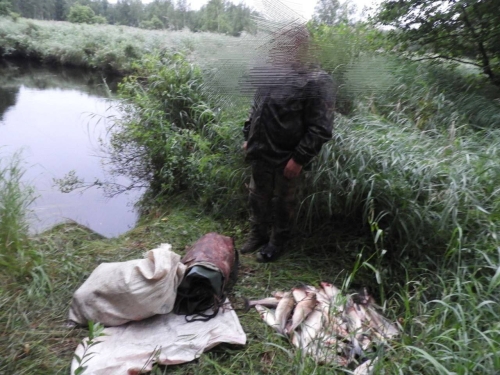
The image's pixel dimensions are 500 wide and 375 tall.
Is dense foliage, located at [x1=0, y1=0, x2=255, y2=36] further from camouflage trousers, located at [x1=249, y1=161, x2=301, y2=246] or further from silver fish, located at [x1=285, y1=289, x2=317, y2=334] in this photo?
silver fish, located at [x1=285, y1=289, x2=317, y2=334]

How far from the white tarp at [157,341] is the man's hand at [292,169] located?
97cm

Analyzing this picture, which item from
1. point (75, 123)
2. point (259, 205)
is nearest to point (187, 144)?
point (259, 205)

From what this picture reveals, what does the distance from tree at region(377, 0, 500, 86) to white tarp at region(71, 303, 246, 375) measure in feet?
10.7

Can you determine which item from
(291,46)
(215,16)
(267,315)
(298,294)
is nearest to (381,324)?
(298,294)

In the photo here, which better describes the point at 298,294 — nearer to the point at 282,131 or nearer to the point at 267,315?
the point at 267,315

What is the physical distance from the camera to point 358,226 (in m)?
2.84

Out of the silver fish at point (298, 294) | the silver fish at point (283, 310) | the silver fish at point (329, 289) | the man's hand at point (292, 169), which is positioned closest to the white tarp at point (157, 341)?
the silver fish at point (283, 310)

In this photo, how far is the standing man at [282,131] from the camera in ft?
6.89

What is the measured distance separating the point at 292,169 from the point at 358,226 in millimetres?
702

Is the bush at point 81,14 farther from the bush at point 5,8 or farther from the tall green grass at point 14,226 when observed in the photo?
the tall green grass at point 14,226

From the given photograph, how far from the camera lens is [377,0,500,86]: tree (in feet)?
13.4

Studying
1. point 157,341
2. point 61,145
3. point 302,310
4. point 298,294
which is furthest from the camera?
point 61,145

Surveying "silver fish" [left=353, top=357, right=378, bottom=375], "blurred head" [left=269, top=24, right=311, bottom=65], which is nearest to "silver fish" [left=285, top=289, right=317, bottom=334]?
"silver fish" [left=353, top=357, right=378, bottom=375]

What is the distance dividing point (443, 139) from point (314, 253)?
1.40 meters
